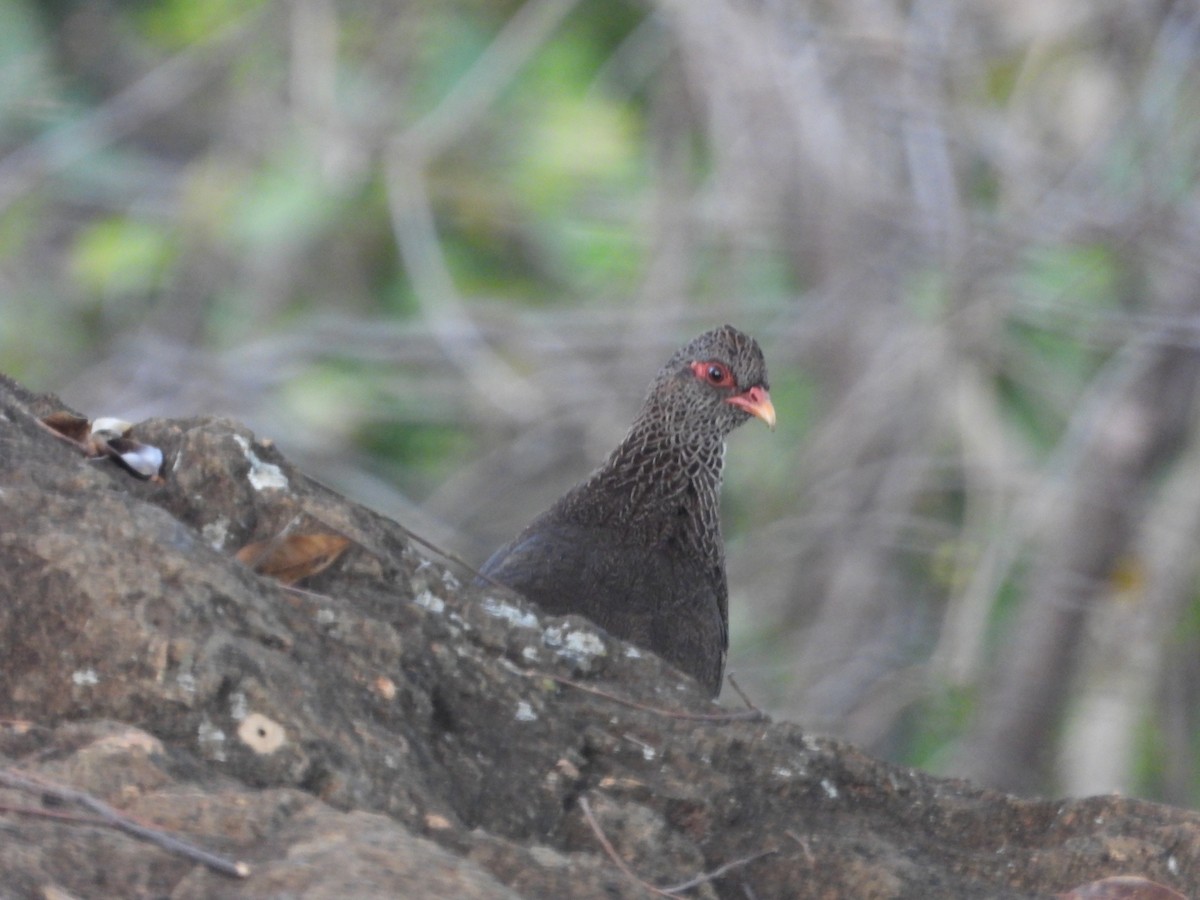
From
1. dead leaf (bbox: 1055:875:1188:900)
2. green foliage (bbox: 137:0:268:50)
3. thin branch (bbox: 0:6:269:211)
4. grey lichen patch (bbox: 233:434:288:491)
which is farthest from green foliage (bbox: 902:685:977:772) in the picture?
grey lichen patch (bbox: 233:434:288:491)

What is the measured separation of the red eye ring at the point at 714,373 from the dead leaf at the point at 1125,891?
295 cm

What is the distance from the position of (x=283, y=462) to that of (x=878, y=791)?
3.99 feet

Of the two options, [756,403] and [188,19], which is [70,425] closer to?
[756,403]

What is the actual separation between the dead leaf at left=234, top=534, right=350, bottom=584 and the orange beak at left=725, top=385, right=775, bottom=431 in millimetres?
2740

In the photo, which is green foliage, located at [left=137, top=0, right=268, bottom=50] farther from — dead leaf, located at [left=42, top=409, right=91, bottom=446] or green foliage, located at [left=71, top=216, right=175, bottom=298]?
dead leaf, located at [left=42, top=409, right=91, bottom=446]

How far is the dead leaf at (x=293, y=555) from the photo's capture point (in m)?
3.02

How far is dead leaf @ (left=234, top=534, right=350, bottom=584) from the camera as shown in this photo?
9.89ft

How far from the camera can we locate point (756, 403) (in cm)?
576

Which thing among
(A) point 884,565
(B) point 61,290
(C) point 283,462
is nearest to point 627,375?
(A) point 884,565

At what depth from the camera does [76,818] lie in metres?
2.27

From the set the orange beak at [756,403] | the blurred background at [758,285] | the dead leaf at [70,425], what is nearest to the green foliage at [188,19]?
the blurred background at [758,285]

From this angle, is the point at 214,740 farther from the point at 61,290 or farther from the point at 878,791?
the point at 61,290

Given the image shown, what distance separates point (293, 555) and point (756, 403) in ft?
9.48

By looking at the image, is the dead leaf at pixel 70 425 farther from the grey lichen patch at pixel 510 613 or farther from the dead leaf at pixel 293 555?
the grey lichen patch at pixel 510 613
